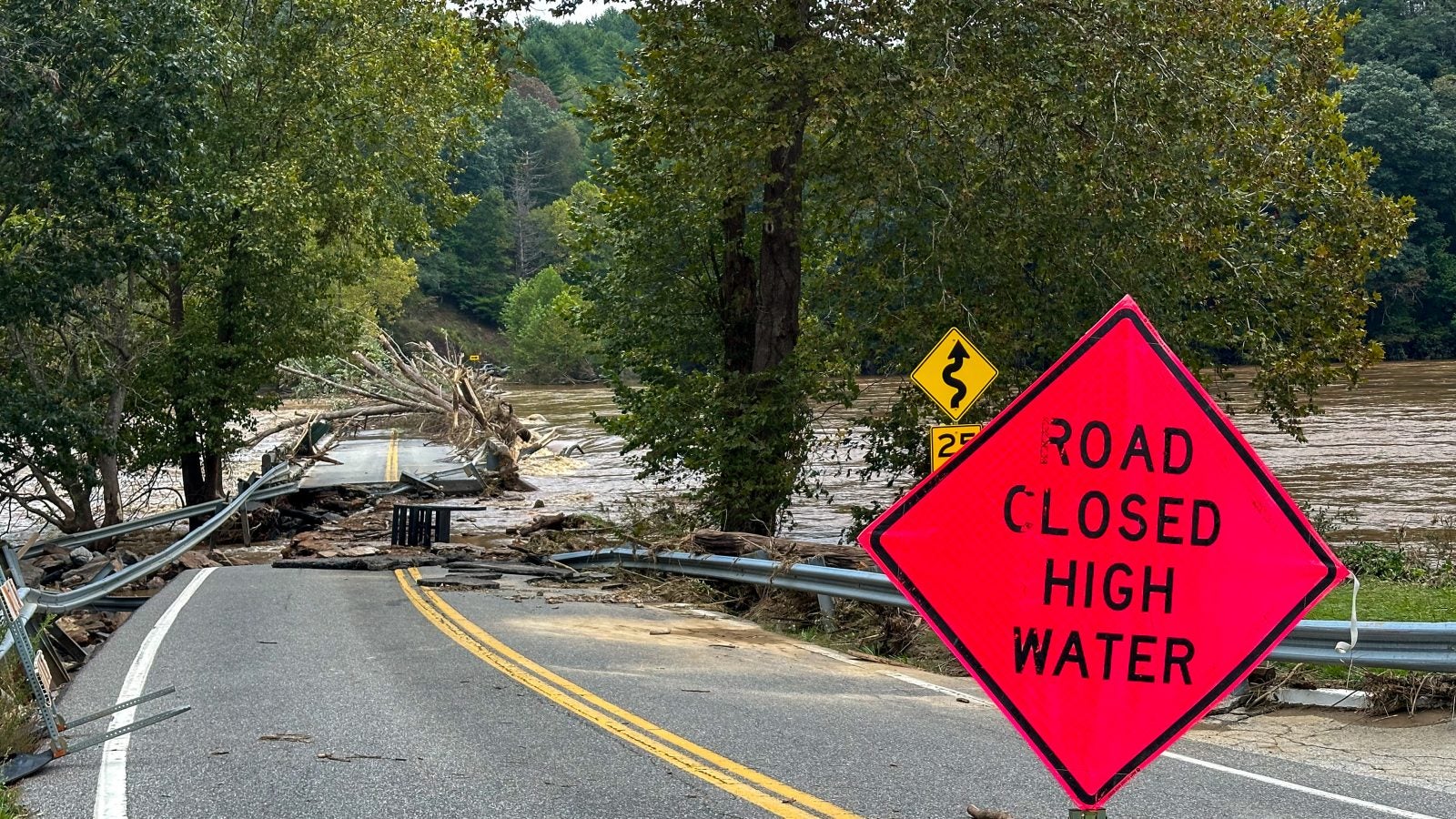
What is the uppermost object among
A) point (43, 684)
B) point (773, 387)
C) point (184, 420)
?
point (773, 387)

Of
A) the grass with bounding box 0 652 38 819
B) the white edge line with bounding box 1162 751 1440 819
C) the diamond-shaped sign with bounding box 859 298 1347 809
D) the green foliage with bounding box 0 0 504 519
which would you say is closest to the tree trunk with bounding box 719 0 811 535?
the green foliage with bounding box 0 0 504 519

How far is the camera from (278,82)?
2836 cm

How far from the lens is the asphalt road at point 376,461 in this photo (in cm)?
3312

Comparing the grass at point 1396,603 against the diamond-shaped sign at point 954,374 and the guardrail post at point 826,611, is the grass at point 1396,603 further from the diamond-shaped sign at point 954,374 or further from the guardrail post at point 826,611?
the guardrail post at point 826,611

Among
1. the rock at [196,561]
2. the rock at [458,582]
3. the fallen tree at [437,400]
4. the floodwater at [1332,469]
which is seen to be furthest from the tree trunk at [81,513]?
the rock at [458,582]

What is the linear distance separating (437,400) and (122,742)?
31.4 m

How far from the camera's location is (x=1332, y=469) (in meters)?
30.5

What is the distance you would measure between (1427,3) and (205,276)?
90330 millimetres

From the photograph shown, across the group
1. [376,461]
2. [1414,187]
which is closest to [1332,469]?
[376,461]

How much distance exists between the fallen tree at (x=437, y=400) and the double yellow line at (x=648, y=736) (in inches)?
957

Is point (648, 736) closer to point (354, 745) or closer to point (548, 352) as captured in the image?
point (354, 745)

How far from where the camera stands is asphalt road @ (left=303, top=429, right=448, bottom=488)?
109 feet

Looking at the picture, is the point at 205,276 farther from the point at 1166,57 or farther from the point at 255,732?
the point at 255,732

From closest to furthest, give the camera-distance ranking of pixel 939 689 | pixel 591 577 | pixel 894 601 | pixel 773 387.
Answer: pixel 939 689 → pixel 894 601 → pixel 591 577 → pixel 773 387
